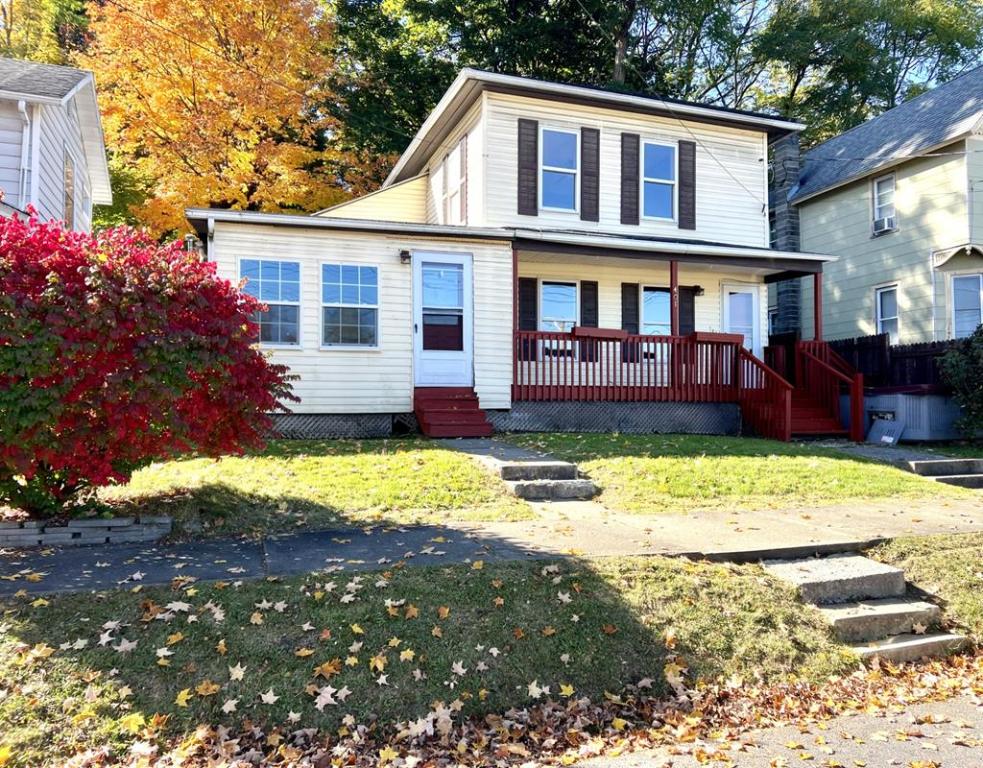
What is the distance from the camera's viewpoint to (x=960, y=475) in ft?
33.1

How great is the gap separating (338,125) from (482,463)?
17.9 m

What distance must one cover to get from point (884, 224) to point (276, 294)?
1505cm

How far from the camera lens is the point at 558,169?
1452 cm

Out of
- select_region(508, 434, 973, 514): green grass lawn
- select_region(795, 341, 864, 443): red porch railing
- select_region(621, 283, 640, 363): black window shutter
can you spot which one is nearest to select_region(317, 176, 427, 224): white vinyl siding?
select_region(621, 283, 640, 363): black window shutter

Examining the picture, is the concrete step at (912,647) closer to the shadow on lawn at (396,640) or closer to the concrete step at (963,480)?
the shadow on lawn at (396,640)

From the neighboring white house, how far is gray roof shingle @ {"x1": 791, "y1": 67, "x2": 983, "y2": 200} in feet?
58.4

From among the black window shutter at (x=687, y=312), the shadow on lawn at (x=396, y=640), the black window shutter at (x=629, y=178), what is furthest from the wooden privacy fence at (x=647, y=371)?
the shadow on lawn at (x=396, y=640)

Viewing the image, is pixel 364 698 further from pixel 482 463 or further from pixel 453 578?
pixel 482 463

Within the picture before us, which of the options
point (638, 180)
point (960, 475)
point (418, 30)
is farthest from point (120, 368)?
point (418, 30)

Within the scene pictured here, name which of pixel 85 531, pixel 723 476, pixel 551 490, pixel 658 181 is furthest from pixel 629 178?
pixel 85 531

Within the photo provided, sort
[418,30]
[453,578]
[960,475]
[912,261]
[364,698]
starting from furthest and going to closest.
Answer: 1. [418,30]
2. [912,261]
3. [960,475]
4. [453,578]
5. [364,698]

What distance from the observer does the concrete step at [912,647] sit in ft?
15.7

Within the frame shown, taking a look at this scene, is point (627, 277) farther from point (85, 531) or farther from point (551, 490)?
point (85, 531)

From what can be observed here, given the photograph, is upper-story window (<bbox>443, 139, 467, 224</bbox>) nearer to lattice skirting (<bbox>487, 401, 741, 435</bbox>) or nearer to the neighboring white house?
lattice skirting (<bbox>487, 401, 741, 435</bbox>)
